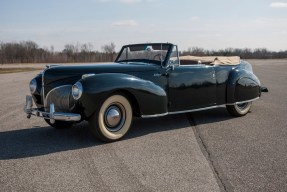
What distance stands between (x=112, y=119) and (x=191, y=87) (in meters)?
2.01

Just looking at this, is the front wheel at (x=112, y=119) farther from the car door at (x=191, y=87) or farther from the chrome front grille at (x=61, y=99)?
the car door at (x=191, y=87)

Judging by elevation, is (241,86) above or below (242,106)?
above

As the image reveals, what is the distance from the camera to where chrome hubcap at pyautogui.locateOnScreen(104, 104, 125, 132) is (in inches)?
229

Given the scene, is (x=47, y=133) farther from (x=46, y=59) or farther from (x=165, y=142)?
(x=46, y=59)

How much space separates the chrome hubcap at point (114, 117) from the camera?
19.1 ft

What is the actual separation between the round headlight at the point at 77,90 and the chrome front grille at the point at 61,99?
0.22 m

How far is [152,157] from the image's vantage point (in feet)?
16.3

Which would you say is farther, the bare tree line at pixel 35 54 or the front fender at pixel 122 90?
the bare tree line at pixel 35 54

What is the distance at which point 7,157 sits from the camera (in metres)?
4.98

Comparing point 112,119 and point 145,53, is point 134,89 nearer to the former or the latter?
point 112,119

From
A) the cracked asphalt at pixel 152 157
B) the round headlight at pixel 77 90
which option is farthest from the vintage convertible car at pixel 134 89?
the cracked asphalt at pixel 152 157

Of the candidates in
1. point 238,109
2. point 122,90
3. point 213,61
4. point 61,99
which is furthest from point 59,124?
point 238,109

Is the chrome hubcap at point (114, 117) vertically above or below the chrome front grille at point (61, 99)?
below

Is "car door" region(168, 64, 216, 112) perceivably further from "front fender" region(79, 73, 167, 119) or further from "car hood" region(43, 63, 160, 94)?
"car hood" region(43, 63, 160, 94)
